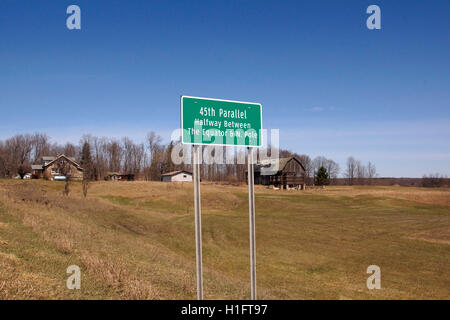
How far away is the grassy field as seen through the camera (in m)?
9.55

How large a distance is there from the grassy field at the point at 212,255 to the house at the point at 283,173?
53.2 meters

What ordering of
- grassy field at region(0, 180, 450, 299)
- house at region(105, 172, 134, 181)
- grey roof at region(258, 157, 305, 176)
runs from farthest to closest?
house at region(105, 172, 134, 181)
grey roof at region(258, 157, 305, 176)
grassy field at region(0, 180, 450, 299)

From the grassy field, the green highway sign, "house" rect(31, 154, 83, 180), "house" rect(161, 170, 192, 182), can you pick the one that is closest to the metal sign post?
the green highway sign

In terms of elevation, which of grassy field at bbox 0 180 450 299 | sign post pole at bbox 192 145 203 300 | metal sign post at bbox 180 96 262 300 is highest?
metal sign post at bbox 180 96 262 300

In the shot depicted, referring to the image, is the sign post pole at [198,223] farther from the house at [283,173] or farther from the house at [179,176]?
the house at [283,173]

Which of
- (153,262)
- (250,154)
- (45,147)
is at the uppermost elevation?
(45,147)

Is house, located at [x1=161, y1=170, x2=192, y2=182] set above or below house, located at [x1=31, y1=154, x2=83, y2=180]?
below

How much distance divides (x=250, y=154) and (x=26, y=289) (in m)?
5.45

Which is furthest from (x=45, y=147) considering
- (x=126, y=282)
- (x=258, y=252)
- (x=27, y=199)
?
(x=126, y=282)

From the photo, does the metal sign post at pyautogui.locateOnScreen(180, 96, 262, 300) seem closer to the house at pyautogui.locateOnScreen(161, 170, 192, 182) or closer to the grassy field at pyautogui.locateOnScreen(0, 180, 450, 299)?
the grassy field at pyautogui.locateOnScreen(0, 180, 450, 299)

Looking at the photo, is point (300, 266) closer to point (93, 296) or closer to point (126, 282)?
point (126, 282)

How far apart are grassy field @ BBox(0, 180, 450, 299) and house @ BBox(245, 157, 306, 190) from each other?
53164mm

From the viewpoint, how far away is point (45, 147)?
12488 centimetres

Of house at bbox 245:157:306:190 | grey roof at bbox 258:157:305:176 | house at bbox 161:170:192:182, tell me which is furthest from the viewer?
grey roof at bbox 258:157:305:176
